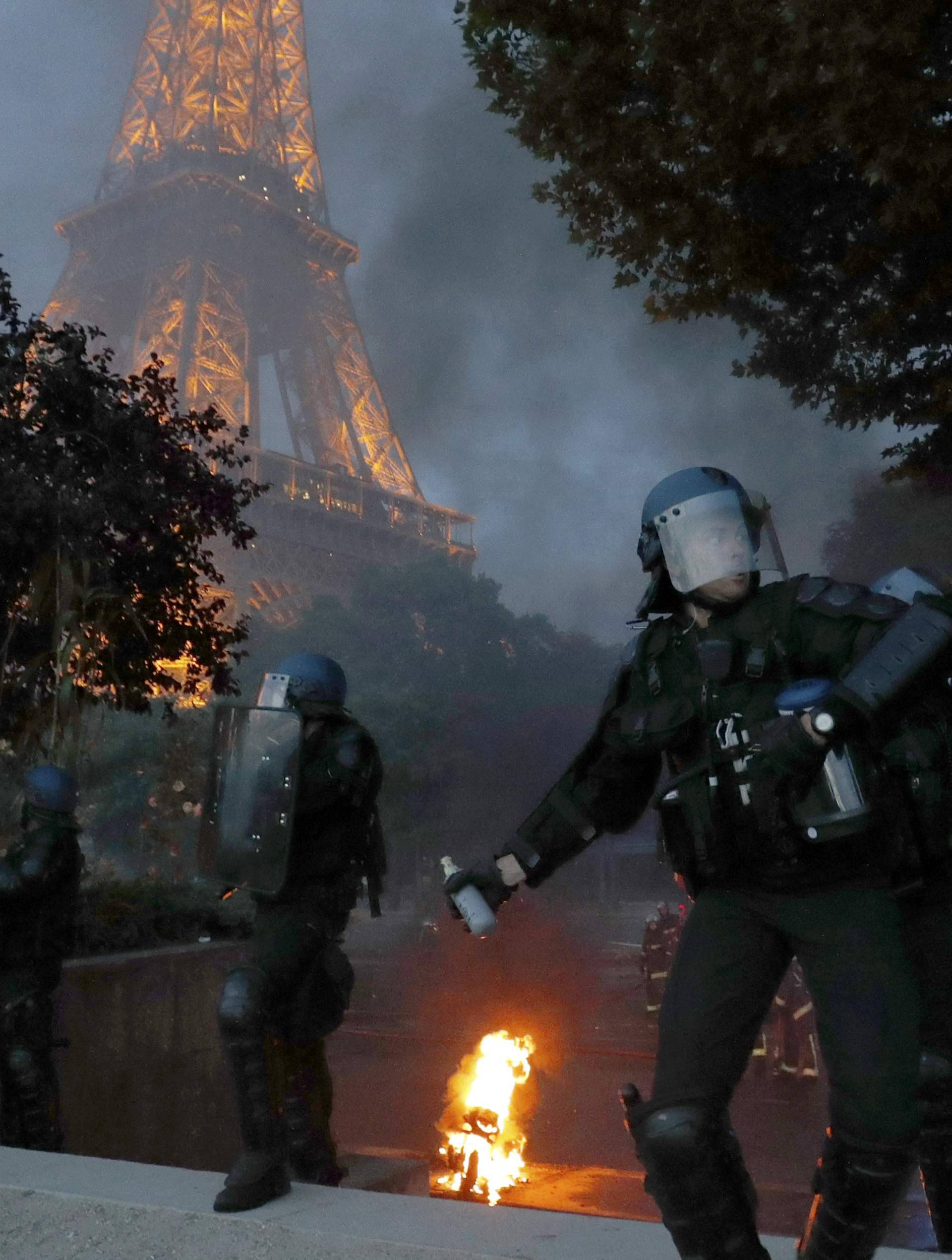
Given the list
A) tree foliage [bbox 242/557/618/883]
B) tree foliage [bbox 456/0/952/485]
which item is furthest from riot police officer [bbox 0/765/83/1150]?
tree foliage [bbox 242/557/618/883]

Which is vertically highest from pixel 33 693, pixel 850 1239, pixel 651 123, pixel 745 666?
pixel 651 123

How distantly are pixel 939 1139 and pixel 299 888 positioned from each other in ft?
6.71

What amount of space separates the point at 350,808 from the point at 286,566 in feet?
143

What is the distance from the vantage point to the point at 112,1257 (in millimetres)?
2990

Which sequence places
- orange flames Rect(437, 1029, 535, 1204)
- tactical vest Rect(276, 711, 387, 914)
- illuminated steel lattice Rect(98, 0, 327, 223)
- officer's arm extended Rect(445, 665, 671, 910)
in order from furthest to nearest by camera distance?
illuminated steel lattice Rect(98, 0, 327, 223), orange flames Rect(437, 1029, 535, 1204), tactical vest Rect(276, 711, 387, 914), officer's arm extended Rect(445, 665, 671, 910)

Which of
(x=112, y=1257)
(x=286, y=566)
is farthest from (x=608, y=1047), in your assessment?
(x=286, y=566)

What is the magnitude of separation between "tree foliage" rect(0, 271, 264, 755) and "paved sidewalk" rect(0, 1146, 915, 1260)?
4.29 m

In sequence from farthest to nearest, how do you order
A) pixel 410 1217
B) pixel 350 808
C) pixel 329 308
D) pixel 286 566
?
pixel 329 308, pixel 286 566, pixel 350 808, pixel 410 1217

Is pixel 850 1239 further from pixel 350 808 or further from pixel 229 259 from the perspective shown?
pixel 229 259

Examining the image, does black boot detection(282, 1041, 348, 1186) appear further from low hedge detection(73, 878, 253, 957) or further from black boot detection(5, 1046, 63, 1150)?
low hedge detection(73, 878, 253, 957)

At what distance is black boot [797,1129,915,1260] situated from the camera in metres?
2.15

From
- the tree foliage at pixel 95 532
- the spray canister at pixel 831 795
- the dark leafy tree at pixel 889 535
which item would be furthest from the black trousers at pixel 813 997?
the dark leafy tree at pixel 889 535

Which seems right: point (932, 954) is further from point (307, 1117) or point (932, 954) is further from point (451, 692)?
point (451, 692)

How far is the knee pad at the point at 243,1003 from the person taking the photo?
3.61 m
